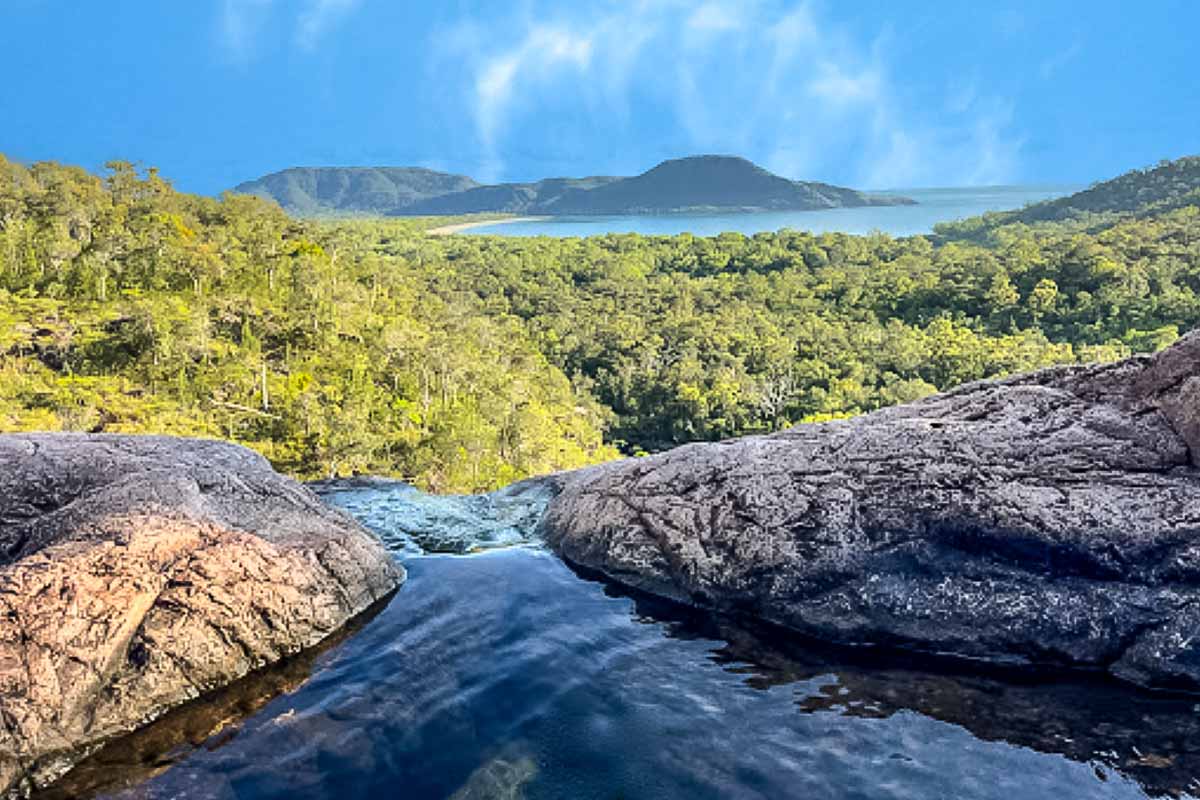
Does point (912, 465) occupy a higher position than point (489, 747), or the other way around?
point (912, 465)

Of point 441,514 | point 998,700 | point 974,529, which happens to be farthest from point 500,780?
point 441,514

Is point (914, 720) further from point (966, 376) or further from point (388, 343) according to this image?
point (966, 376)

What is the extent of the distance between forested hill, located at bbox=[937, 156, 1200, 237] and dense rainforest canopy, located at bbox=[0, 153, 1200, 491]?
5.29 feet

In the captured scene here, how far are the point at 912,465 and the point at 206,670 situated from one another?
562 cm

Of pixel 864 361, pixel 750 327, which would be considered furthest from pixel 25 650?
pixel 750 327

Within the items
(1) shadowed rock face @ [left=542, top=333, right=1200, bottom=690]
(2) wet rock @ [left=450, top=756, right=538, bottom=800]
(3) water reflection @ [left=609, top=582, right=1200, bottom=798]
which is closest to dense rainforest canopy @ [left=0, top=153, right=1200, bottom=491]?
(1) shadowed rock face @ [left=542, top=333, right=1200, bottom=690]

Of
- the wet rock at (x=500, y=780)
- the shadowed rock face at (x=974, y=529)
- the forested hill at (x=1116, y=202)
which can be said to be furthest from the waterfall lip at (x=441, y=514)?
the forested hill at (x=1116, y=202)

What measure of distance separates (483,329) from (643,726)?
6903 cm

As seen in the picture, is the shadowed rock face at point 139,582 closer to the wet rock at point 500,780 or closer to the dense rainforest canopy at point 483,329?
the wet rock at point 500,780

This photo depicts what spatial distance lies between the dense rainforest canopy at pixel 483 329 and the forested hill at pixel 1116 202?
5.29 feet

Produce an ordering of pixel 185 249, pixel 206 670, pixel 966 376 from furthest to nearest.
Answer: pixel 966 376, pixel 185 249, pixel 206 670

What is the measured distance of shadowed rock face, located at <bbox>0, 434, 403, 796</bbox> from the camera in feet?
15.9

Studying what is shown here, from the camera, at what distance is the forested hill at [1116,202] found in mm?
123438

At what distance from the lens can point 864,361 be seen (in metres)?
77.1
